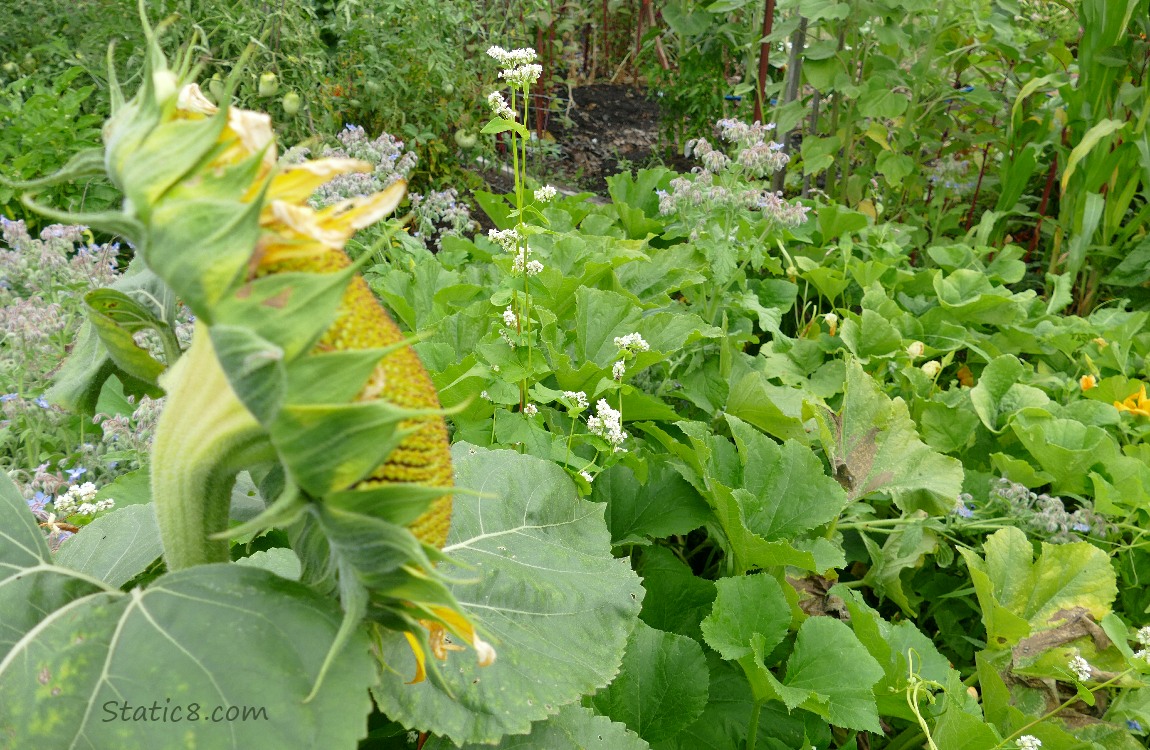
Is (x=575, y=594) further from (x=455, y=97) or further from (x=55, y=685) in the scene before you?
(x=455, y=97)

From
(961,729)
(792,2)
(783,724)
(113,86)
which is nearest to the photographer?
(113,86)

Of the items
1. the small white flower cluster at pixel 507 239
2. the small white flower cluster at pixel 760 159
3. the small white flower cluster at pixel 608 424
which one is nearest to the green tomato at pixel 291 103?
the small white flower cluster at pixel 760 159

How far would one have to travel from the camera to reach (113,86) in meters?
0.64

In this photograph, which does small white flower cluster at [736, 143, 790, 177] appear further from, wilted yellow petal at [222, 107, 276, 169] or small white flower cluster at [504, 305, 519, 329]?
wilted yellow petal at [222, 107, 276, 169]

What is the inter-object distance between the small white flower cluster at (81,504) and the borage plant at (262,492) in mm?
681

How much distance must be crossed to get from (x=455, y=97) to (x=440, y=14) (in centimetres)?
39

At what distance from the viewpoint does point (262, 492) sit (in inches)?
28.5

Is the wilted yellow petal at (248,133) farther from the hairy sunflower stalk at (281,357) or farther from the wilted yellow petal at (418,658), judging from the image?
the wilted yellow petal at (418,658)

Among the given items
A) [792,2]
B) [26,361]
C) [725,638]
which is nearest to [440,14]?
[792,2]

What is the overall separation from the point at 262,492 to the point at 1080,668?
1.42m

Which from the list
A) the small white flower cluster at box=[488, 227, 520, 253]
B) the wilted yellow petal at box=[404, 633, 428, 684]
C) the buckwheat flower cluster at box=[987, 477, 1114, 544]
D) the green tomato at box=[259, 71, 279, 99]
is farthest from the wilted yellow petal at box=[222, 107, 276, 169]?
the green tomato at box=[259, 71, 279, 99]

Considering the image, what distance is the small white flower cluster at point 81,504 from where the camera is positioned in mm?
1385

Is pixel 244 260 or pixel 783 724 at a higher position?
pixel 244 260

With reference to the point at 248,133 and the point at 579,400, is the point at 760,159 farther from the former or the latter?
the point at 248,133
